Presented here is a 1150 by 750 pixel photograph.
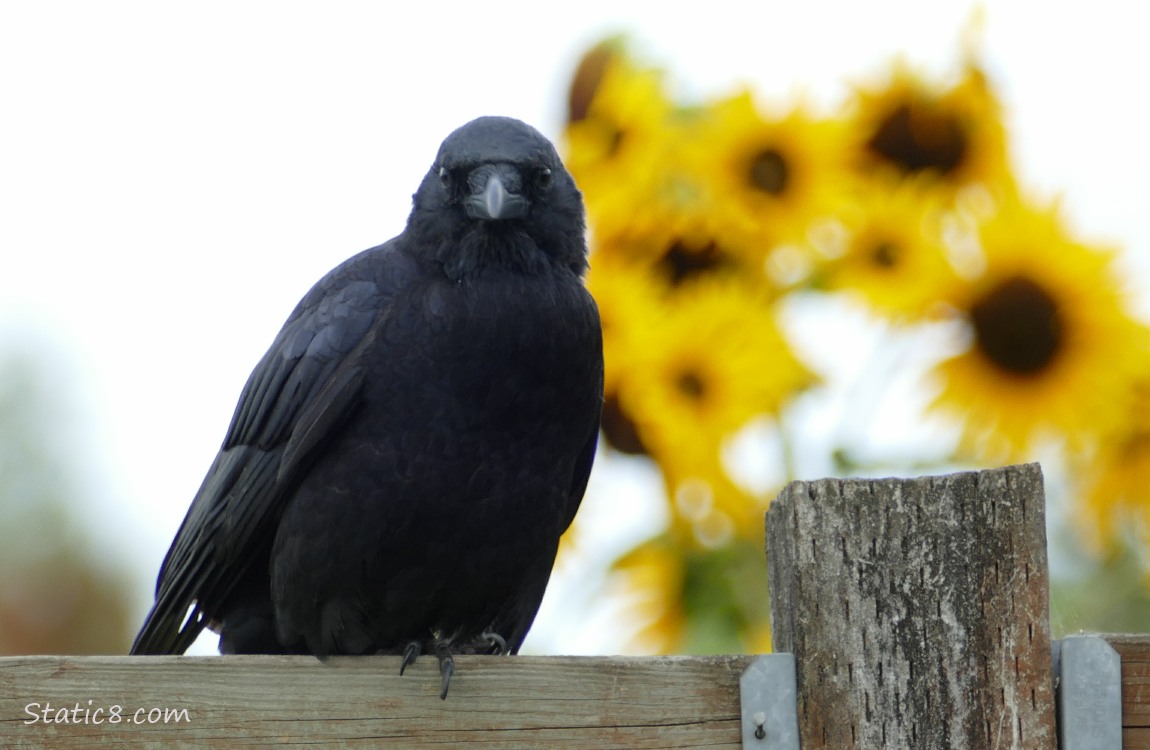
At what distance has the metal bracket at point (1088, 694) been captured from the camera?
2.14 metres

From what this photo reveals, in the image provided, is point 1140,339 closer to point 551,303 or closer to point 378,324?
point 551,303

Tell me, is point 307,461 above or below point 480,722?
above

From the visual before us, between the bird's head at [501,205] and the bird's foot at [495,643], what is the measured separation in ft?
2.92

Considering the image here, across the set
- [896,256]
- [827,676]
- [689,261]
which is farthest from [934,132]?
[827,676]

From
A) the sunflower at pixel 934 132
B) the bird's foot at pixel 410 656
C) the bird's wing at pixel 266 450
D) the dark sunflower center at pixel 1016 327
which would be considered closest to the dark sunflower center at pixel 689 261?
the sunflower at pixel 934 132

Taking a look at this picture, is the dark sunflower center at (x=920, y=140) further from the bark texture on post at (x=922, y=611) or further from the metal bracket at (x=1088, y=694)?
the metal bracket at (x=1088, y=694)

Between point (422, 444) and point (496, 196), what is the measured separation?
0.64m

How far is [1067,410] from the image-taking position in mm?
2896

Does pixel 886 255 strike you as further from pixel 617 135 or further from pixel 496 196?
pixel 496 196

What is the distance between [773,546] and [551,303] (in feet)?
3.70

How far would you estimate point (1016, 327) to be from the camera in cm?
305

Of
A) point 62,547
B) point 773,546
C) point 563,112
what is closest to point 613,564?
point 773,546

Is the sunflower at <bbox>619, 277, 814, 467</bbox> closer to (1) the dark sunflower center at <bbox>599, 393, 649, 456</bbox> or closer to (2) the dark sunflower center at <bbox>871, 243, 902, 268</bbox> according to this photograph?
(1) the dark sunflower center at <bbox>599, 393, 649, 456</bbox>

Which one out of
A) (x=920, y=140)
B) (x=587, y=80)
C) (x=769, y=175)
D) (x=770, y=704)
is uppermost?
(x=587, y=80)
